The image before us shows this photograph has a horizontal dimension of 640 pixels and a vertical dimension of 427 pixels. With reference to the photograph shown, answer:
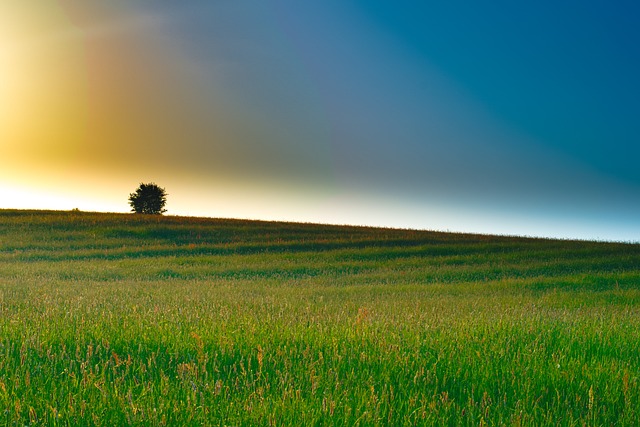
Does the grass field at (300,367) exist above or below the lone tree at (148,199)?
below

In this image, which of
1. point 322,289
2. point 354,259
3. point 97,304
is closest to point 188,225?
point 354,259

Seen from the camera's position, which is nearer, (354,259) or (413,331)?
(413,331)

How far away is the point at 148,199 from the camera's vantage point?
81375 mm

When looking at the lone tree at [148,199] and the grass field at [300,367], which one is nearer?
the grass field at [300,367]

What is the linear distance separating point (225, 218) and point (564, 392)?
157 feet

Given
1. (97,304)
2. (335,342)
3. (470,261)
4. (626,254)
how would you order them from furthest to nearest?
(626,254) < (470,261) < (97,304) < (335,342)

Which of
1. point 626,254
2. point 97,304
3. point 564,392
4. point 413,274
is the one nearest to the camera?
point 564,392

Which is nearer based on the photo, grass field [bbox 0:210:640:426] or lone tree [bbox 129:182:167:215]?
grass field [bbox 0:210:640:426]

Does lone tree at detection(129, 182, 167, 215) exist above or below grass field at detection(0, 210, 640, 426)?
above

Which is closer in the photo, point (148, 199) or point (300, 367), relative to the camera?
point (300, 367)

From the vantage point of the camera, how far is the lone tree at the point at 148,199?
8106 cm

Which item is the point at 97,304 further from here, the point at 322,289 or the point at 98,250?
A: the point at 98,250

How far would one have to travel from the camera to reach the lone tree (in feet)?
266

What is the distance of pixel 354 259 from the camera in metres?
30.8
